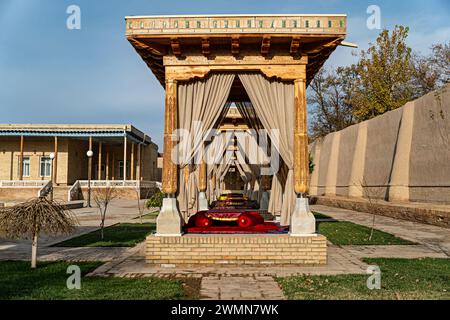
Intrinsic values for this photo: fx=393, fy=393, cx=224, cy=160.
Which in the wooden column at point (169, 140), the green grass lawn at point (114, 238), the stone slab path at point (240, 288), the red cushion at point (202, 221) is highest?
the wooden column at point (169, 140)

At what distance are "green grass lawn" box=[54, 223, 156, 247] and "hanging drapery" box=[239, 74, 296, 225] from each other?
4.49 metres

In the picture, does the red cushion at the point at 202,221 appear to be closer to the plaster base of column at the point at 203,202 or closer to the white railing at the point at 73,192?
the plaster base of column at the point at 203,202

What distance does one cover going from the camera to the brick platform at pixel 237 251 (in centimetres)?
709

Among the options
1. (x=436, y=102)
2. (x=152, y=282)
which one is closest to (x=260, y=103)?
(x=152, y=282)

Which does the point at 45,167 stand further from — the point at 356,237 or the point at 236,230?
the point at 236,230

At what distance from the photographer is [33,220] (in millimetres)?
6711

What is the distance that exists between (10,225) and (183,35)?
14.7 feet

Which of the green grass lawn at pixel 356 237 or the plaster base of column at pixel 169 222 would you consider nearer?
the plaster base of column at pixel 169 222

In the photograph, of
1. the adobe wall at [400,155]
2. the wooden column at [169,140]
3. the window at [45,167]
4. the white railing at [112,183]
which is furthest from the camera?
the window at [45,167]

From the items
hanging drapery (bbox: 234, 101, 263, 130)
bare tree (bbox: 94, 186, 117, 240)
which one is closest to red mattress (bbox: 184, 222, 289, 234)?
hanging drapery (bbox: 234, 101, 263, 130)

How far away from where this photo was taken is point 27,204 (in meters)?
6.82

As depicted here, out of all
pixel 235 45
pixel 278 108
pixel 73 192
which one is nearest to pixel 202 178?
pixel 278 108

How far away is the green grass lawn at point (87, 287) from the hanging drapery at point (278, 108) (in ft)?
10.0

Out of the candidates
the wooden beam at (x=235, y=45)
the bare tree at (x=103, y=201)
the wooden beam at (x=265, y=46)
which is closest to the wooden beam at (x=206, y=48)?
the wooden beam at (x=235, y=45)
